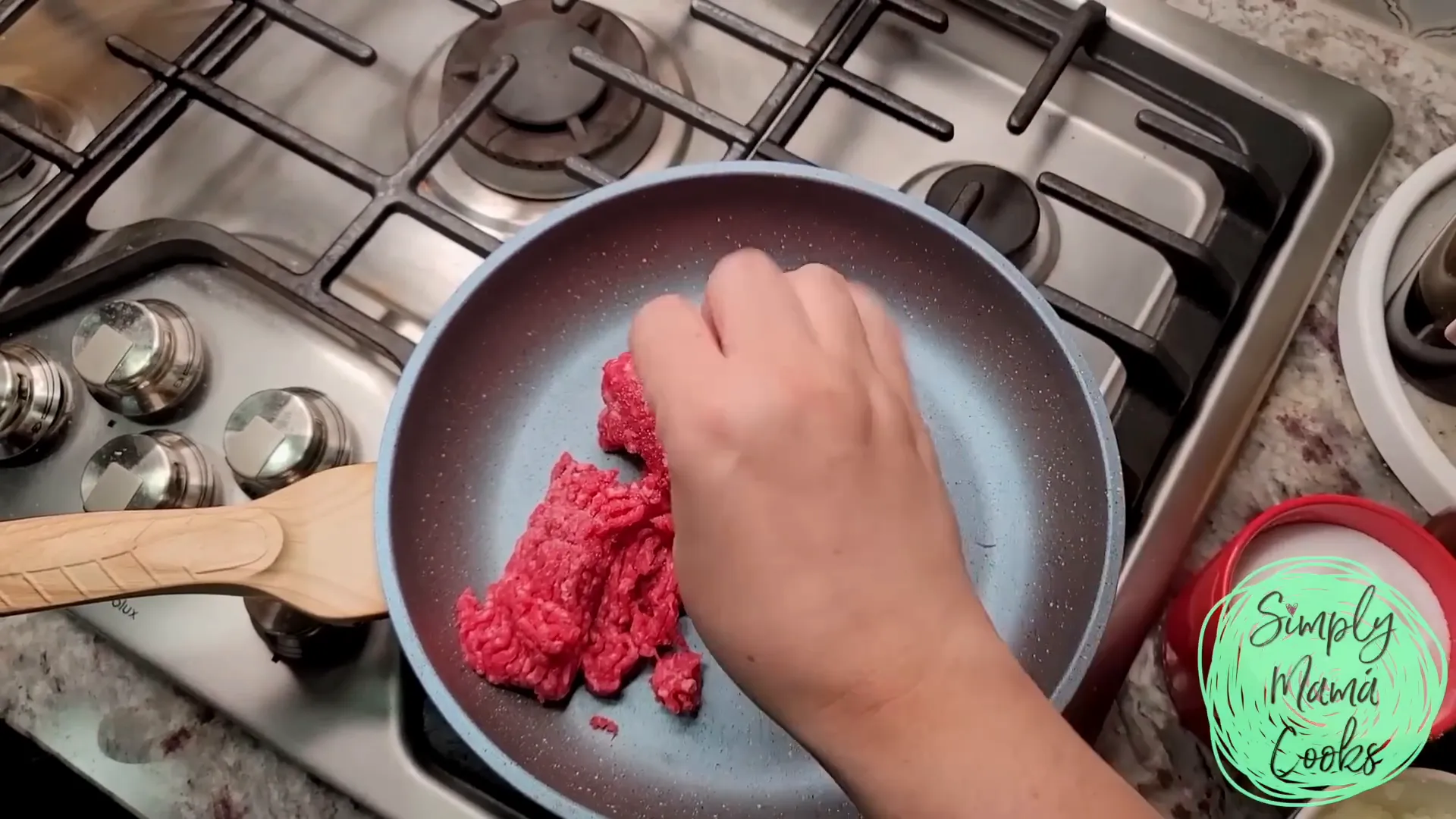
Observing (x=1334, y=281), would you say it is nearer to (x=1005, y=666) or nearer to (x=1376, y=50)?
Result: (x=1376, y=50)

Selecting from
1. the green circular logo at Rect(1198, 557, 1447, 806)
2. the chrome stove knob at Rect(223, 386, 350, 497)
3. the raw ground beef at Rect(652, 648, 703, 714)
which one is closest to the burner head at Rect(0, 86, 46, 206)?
the chrome stove knob at Rect(223, 386, 350, 497)

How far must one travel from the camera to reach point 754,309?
0.41 meters

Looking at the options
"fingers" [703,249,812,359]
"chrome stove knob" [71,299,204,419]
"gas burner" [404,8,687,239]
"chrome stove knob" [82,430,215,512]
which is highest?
"gas burner" [404,8,687,239]

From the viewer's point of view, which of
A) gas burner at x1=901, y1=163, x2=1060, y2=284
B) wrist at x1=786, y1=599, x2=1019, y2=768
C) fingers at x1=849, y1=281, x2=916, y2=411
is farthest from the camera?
gas burner at x1=901, y1=163, x2=1060, y2=284

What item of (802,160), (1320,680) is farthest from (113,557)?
(1320,680)

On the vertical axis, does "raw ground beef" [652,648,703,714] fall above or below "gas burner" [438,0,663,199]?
below

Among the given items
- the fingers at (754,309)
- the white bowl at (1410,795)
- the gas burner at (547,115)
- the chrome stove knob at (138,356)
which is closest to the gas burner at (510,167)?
the gas burner at (547,115)

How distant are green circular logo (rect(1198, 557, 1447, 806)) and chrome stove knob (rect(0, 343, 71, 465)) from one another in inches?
22.7

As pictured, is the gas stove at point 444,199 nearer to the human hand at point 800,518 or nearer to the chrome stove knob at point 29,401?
the chrome stove knob at point 29,401

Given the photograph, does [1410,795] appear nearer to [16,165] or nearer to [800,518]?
[800,518]

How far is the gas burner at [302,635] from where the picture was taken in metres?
0.49

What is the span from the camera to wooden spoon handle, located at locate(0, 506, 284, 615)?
0.43 m

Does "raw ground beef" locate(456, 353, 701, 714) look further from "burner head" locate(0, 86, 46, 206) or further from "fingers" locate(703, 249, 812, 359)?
"burner head" locate(0, 86, 46, 206)

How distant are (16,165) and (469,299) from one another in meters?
0.31
